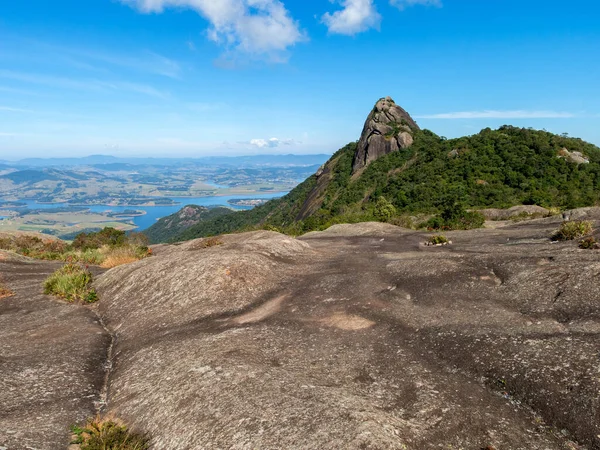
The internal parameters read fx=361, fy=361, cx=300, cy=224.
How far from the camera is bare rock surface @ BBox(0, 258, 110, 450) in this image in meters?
7.02

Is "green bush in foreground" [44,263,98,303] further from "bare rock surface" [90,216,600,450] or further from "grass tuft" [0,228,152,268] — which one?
"grass tuft" [0,228,152,268]

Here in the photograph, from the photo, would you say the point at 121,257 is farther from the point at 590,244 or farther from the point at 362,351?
the point at 590,244

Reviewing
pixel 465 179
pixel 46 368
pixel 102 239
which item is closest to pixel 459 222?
pixel 46 368

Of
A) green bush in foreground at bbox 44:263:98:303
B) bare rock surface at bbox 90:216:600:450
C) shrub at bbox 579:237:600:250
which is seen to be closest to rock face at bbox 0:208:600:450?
bare rock surface at bbox 90:216:600:450

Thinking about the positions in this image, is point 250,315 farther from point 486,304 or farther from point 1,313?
point 1,313

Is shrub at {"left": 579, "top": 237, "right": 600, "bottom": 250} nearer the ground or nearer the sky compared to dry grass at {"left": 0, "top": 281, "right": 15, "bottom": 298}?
nearer the sky

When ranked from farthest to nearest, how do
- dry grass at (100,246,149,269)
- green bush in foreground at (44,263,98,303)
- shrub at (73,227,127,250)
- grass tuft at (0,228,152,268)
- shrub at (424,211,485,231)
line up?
1. shrub at (73,227,127,250)
2. shrub at (424,211,485,231)
3. grass tuft at (0,228,152,268)
4. dry grass at (100,246,149,269)
5. green bush in foreground at (44,263,98,303)

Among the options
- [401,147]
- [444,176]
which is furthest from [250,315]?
[401,147]

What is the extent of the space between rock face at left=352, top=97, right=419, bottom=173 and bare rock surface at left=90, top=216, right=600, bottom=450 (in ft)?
303

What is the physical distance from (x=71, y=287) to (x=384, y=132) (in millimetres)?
102079

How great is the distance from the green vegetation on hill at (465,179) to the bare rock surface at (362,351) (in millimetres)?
27082

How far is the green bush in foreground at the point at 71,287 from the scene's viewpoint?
14953mm

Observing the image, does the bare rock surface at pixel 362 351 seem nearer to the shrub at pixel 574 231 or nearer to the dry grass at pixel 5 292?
the shrub at pixel 574 231

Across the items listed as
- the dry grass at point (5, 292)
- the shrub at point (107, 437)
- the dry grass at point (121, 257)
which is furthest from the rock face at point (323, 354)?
the dry grass at point (121, 257)
